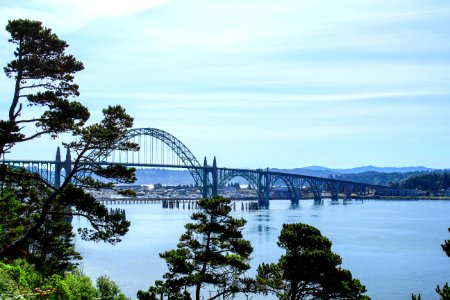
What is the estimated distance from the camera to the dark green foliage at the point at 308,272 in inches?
791

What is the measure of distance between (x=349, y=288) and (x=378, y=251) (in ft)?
133

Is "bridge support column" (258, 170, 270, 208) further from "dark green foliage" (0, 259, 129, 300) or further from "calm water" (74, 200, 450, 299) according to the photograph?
"dark green foliage" (0, 259, 129, 300)

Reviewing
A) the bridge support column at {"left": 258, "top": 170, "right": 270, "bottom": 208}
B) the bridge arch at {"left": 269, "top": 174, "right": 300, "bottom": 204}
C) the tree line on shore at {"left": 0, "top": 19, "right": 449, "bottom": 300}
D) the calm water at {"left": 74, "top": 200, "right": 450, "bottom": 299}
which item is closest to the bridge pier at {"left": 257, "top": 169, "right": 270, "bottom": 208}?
the bridge support column at {"left": 258, "top": 170, "right": 270, "bottom": 208}

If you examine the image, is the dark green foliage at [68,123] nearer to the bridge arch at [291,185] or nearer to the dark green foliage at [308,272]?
the dark green foliage at [308,272]

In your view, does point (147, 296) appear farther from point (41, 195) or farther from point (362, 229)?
point (362, 229)

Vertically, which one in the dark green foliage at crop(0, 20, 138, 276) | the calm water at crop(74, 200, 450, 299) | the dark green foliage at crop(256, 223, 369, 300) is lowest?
the calm water at crop(74, 200, 450, 299)

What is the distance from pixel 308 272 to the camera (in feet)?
66.0

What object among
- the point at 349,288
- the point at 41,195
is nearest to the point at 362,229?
the point at 41,195

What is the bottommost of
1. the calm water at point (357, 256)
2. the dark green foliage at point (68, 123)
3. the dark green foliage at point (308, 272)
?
the calm water at point (357, 256)

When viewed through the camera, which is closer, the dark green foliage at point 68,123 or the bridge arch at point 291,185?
the dark green foliage at point 68,123

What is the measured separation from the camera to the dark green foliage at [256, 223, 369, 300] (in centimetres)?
2009

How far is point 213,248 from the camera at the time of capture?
2167cm

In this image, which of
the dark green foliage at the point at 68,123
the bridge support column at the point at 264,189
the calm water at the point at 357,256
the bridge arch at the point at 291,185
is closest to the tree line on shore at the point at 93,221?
the dark green foliage at the point at 68,123

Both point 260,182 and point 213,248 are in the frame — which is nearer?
point 213,248
